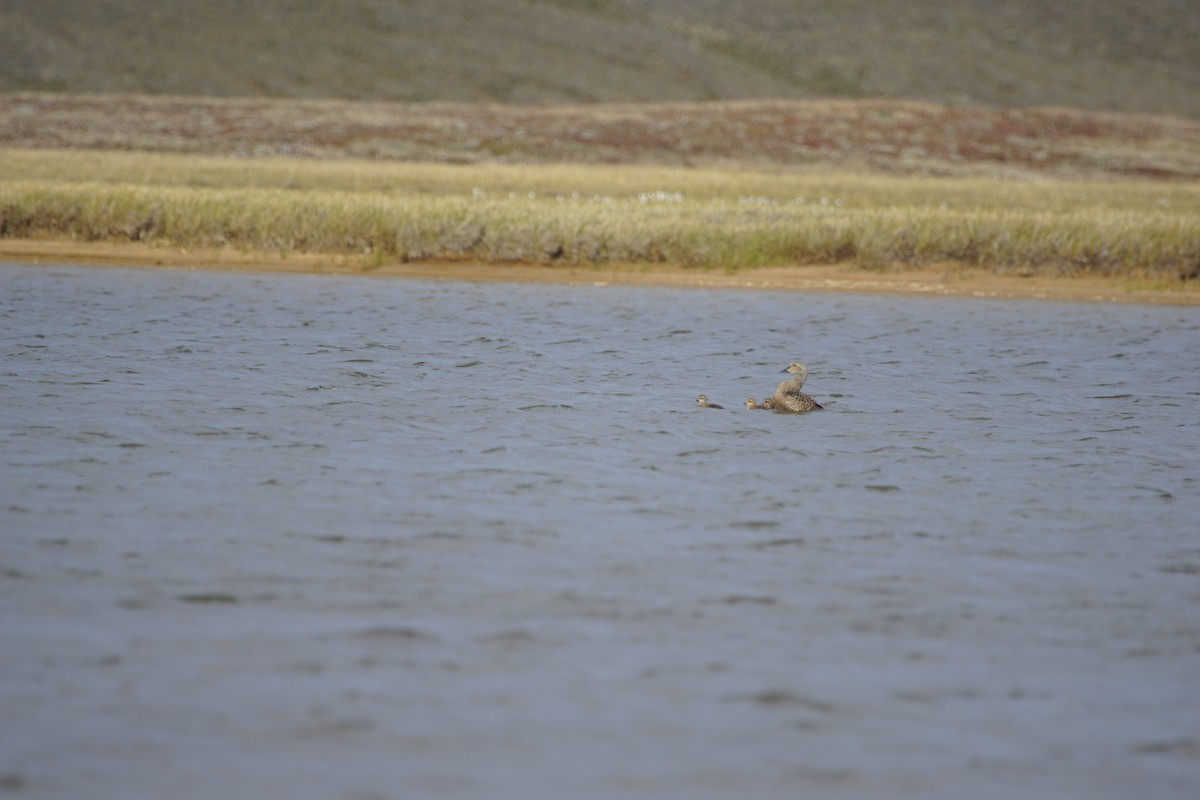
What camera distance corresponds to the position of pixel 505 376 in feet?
44.4

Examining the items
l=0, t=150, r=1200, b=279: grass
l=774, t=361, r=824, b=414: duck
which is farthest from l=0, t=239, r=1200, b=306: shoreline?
l=774, t=361, r=824, b=414: duck

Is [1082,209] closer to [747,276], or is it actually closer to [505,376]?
[747,276]

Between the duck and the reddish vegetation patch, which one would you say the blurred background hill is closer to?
the reddish vegetation patch

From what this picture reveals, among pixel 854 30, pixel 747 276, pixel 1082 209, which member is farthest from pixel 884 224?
pixel 854 30

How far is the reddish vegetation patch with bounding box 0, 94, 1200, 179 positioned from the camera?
50219 mm

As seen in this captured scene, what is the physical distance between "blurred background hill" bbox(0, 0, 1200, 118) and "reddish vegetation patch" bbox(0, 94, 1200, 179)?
21295mm

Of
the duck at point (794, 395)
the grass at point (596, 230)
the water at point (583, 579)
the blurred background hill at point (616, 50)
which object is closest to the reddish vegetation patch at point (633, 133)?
the blurred background hill at point (616, 50)

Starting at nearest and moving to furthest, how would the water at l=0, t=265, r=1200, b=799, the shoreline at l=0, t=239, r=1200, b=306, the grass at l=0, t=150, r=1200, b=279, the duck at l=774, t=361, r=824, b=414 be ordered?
the water at l=0, t=265, r=1200, b=799 → the duck at l=774, t=361, r=824, b=414 → the shoreline at l=0, t=239, r=1200, b=306 → the grass at l=0, t=150, r=1200, b=279

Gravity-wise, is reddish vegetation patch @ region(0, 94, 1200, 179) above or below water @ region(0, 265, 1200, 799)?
above

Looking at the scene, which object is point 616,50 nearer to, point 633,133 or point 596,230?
point 633,133

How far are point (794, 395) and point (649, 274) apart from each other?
11.6 meters

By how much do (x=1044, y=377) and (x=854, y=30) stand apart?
10126cm

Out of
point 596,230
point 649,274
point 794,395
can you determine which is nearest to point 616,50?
point 596,230

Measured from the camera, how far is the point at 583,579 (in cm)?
728
